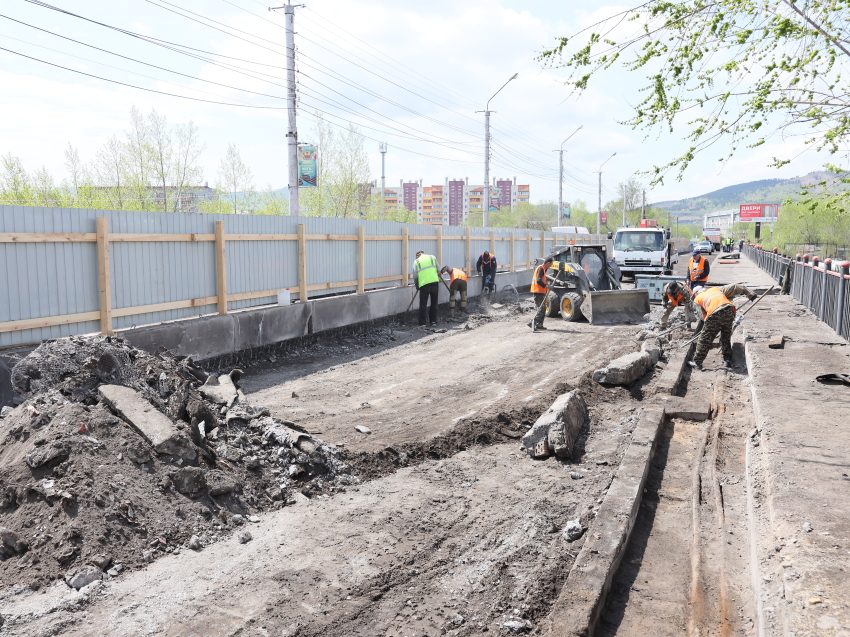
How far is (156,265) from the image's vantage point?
9.34 meters

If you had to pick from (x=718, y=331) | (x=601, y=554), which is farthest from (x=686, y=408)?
(x=601, y=554)

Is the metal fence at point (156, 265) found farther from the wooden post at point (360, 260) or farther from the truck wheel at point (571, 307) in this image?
the truck wheel at point (571, 307)

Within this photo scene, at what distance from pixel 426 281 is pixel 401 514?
10163 millimetres

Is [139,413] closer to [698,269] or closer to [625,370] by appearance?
[625,370]

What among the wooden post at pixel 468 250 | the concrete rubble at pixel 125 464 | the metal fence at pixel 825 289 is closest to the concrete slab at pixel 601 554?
the concrete rubble at pixel 125 464

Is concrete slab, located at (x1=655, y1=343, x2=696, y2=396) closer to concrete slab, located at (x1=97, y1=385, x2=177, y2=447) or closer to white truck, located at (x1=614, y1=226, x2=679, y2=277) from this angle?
concrete slab, located at (x1=97, y1=385, x2=177, y2=447)

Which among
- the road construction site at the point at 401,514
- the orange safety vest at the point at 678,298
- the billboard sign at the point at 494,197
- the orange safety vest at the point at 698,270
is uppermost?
the billboard sign at the point at 494,197

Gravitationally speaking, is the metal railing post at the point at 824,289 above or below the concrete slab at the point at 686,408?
above

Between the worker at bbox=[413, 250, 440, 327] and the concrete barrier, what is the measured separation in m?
0.71

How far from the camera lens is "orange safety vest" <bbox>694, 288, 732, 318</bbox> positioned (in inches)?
384

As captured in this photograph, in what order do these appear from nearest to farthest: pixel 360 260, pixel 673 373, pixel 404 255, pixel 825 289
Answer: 1. pixel 673 373
2. pixel 825 289
3. pixel 360 260
4. pixel 404 255

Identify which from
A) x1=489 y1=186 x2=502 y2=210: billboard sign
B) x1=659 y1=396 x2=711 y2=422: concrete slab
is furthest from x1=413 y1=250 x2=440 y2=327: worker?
x1=489 y1=186 x2=502 y2=210: billboard sign

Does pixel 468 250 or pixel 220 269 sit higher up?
pixel 468 250

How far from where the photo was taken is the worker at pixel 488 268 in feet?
67.9
